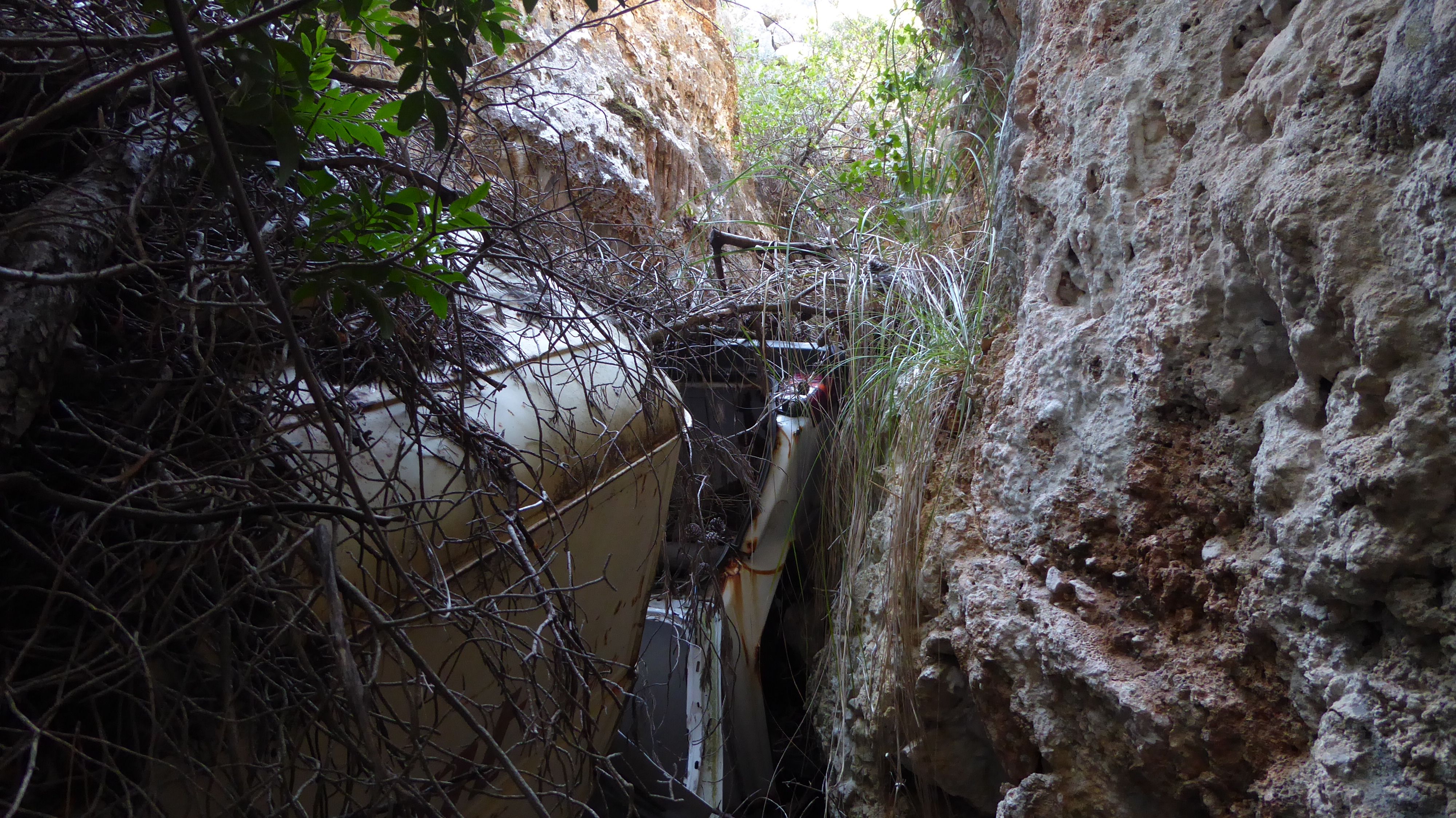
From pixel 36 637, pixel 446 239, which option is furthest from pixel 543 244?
pixel 36 637

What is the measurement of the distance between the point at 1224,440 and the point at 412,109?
3.34ft

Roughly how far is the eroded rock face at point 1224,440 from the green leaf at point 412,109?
91cm

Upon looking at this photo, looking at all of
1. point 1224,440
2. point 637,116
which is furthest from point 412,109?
point 637,116

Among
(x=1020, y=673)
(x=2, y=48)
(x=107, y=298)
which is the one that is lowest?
(x=1020, y=673)

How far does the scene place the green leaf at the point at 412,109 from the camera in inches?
32.7

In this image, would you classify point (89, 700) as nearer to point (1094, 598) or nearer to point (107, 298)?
point (107, 298)

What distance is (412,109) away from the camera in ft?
2.74

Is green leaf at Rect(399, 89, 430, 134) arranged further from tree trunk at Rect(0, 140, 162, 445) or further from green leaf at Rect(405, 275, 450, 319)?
tree trunk at Rect(0, 140, 162, 445)

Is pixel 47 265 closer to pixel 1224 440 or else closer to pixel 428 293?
pixel 428 293

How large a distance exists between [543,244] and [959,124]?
2.15m

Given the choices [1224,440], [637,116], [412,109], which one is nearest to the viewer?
[412,109]

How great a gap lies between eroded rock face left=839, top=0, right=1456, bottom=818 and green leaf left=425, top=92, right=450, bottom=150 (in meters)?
0.89

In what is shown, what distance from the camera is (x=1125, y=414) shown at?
3.72 feet

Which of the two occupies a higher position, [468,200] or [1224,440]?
[468,200]
